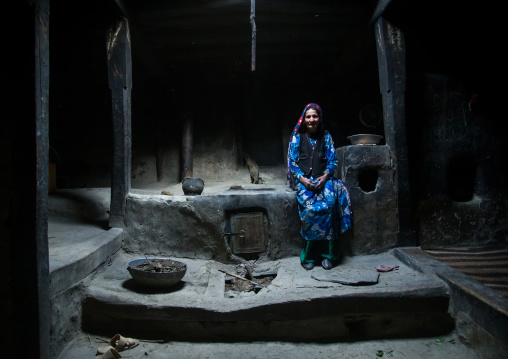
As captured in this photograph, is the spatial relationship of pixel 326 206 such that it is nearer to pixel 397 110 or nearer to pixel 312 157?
pixel 312 157

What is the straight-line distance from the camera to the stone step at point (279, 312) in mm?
2721

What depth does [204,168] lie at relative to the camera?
269 inches

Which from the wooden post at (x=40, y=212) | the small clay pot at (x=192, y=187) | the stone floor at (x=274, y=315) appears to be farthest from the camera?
the small clay pot at (x=192, y=187)

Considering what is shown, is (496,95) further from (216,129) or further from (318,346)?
(216,129)

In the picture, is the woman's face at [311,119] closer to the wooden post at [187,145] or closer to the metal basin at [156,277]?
the metal basin at [156,277]

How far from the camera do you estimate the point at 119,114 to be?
155 inches

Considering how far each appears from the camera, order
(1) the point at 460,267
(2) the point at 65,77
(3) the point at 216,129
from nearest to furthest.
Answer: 1. (1) the point at 460,267
2. (2) the point at 65,77
3. (3) the point at 216,129

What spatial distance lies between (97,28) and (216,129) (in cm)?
320

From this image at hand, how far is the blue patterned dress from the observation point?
3.49m

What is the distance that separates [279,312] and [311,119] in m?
2.14

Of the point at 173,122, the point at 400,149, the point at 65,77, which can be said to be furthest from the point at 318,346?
the point at 65,77

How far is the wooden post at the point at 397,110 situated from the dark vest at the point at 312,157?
0.90 m

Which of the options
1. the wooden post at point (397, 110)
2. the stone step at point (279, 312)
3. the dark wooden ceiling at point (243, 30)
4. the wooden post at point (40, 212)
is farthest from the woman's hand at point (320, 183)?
the wooden post at point (40, 212)

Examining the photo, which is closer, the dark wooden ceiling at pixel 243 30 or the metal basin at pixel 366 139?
the metal basin at pixel 366 139
